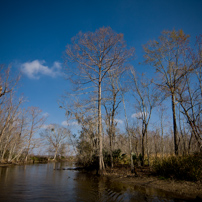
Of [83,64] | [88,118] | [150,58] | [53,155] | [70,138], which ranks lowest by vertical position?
[53,155]

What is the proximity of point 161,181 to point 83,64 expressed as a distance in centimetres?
1038

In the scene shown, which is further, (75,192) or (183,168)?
(183,168)

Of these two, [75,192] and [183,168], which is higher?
[183,168]

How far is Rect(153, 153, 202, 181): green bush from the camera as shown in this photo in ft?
24.3

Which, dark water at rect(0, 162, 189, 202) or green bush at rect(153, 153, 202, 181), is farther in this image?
green bush at rect(153, 153, 202, 181)

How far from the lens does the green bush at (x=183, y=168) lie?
24.3 feet

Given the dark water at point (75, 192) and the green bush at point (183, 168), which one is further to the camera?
the green bush at point (183, 168)

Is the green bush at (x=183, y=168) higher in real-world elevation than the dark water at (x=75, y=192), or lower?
higher

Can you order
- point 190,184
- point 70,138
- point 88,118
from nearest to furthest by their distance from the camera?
point 190,184 < point 88,118 < point 70,138

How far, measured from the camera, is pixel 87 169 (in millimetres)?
15531

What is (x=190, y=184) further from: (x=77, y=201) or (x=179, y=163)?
(x=77, y=201)

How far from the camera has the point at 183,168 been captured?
784 centimetres

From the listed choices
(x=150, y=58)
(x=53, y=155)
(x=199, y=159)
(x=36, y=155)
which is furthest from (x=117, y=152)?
(x=53, y=155)

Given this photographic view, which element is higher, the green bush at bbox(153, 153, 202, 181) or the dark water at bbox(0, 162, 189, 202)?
the green bush at bbox(153, 153, 202, 181)
